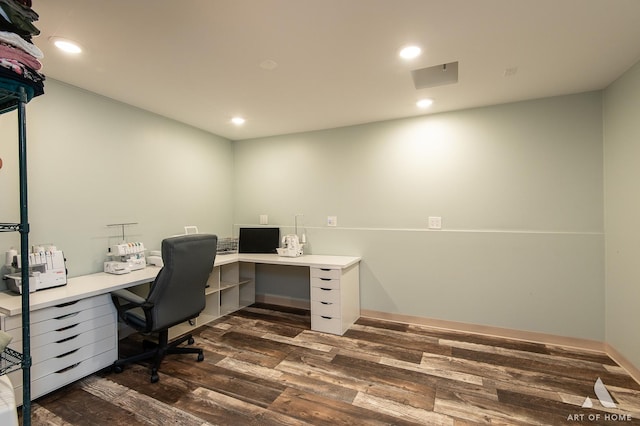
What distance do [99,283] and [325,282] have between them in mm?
2004

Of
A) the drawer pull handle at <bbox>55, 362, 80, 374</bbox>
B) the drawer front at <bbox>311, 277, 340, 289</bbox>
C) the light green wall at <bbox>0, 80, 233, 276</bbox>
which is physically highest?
the light green wall at <bbox>0, 80, 233, 276</bbox>

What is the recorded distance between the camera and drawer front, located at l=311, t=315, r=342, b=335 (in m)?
3.15

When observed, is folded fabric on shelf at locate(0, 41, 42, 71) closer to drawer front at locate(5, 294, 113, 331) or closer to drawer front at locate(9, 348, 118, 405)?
drawer front at locate(5, 294, 113, 331)

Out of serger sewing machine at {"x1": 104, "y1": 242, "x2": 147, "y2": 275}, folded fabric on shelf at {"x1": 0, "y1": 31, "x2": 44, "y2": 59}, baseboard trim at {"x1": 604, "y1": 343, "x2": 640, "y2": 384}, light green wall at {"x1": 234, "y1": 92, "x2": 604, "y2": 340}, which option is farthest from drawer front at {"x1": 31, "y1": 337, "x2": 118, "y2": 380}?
baseboard trim at {"x1": 604, "y1": 343, "x2": 640, "y2": 384}

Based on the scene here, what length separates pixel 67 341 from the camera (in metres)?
2.13

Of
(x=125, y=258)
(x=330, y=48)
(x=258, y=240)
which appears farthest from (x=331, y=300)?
(x=330, y=48)

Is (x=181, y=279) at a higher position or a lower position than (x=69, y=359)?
higher

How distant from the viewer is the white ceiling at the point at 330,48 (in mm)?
1635

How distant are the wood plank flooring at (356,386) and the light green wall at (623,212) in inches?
14.2

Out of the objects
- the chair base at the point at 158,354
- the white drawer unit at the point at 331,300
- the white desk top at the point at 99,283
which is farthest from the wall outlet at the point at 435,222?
the chair base at the point at 158,354

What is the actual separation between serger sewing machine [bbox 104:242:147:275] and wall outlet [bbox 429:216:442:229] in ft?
9.86

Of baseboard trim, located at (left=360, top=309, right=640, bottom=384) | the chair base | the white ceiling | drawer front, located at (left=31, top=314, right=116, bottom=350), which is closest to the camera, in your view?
the white ceiling

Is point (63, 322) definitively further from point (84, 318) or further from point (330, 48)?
point (330, 48)

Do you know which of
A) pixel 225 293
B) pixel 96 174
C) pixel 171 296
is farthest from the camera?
pixel 225 293
